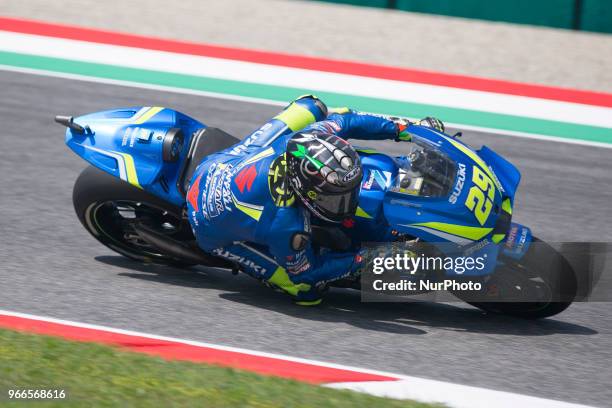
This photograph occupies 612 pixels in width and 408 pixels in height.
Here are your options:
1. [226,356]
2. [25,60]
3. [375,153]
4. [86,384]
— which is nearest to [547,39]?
[25,60]

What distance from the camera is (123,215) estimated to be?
22.3ft

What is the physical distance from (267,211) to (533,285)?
1.59 meters

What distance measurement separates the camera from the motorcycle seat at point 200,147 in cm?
626

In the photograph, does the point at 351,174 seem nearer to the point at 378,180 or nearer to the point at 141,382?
the point at 378,180

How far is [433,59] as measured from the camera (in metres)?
12.8

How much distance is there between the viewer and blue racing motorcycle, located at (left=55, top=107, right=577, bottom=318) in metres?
5.34

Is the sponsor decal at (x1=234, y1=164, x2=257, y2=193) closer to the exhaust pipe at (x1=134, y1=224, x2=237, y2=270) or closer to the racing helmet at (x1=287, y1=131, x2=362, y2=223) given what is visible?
the racing helmet at (x1=287, y1=131, x2=362, y2=223)

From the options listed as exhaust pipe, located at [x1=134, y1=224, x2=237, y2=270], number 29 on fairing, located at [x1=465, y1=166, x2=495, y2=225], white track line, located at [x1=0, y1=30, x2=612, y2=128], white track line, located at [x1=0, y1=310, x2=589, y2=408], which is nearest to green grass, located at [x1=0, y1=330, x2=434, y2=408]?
white track line, located at [x1=0, y1=310, x2=589, y2=408]

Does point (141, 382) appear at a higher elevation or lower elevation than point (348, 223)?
lower

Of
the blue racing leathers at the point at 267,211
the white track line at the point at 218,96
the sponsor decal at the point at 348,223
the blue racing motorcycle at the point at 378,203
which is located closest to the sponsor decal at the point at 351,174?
the blue racing motorcycle at the point at 378,203

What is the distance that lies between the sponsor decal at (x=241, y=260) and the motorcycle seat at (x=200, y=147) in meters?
0.49

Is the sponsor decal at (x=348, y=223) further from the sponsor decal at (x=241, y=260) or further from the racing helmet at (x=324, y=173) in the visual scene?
the sponsor decal at (x=241, y=260)

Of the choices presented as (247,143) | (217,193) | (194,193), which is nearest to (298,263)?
(217,193)

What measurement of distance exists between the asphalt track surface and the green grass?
2.25 ft
